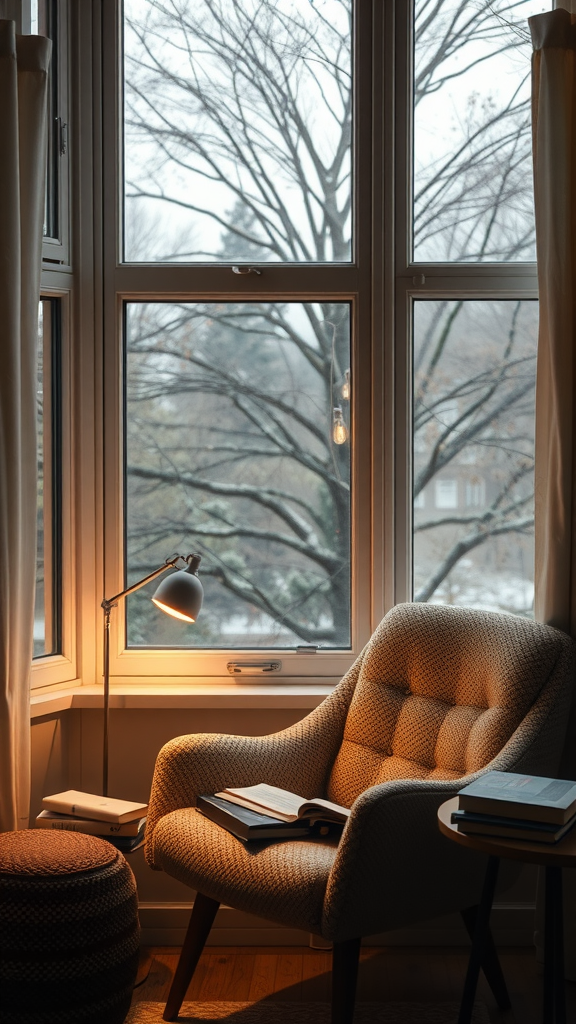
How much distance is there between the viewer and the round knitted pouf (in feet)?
6.43

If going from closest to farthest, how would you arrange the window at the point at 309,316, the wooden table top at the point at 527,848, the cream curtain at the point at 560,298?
the wooden table top at the point at 527,848, the cream curtain at the point at 560,298, the window at the point at 309,316

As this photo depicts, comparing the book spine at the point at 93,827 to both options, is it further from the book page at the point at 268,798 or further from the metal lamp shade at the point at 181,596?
the metal lamp shade at the point at 181,596

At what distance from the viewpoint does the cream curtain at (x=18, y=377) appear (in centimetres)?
239

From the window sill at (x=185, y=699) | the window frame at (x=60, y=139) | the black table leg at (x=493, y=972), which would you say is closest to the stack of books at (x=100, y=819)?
the window sill at (x=185, y=699)

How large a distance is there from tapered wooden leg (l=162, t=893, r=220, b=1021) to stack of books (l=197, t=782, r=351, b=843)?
0.75ft

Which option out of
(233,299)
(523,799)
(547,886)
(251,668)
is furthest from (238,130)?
(547,886)

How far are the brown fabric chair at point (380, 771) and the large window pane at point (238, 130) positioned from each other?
3.91 feet

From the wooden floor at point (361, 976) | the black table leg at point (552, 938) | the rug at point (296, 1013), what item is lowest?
the wooden floor at point (361, 976)

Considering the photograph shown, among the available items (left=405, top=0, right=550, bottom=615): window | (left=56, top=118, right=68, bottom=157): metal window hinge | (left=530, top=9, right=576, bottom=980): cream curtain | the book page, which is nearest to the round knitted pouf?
the book page

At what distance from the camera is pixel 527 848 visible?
→ 1697mm

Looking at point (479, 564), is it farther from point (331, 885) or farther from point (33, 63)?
point (33, 63)

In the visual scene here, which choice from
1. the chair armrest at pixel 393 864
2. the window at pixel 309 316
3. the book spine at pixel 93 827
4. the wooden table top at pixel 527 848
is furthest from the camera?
the window at pixel 309 316

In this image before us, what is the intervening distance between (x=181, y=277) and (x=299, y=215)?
39cm

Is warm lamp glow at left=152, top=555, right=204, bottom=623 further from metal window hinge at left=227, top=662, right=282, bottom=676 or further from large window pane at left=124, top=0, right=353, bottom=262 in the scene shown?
large window pane at left=124, top=0, right=353, bottom=262
